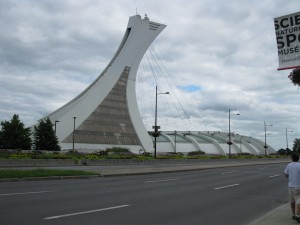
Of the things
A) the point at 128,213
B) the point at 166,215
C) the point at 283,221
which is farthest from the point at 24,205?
the point at 283,221

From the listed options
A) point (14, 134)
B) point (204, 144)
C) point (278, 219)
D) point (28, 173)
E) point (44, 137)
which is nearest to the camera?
point (278, 219)

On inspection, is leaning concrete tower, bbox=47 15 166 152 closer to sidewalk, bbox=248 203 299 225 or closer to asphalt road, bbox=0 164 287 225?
asphalt road, bbox=0 164 287 225

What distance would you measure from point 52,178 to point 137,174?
7.54 metres

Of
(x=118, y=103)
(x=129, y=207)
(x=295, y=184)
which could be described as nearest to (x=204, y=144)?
(x=118, y=103)

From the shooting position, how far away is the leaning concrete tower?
8569 centimetres

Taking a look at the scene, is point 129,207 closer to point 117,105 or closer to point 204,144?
point 117,105

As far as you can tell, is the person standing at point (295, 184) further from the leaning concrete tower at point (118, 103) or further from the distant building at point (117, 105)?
the leaning concrete tower at point (118, 103)

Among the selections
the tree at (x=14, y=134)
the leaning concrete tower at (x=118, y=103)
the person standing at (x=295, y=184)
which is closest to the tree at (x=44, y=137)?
the tree at (x=14, y=134)

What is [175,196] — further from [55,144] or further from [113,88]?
[113,88]

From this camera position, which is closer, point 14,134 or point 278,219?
point 278,219

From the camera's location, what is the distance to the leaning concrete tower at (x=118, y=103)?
85688mm

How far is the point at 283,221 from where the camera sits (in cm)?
923

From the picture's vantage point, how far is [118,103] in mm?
92125

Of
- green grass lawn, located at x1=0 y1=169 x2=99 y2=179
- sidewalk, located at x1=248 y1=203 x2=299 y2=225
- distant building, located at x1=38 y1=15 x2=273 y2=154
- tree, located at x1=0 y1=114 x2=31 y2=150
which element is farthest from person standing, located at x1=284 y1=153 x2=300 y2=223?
distant building, located at x1=38 y1=15 x2=273 y2=154
